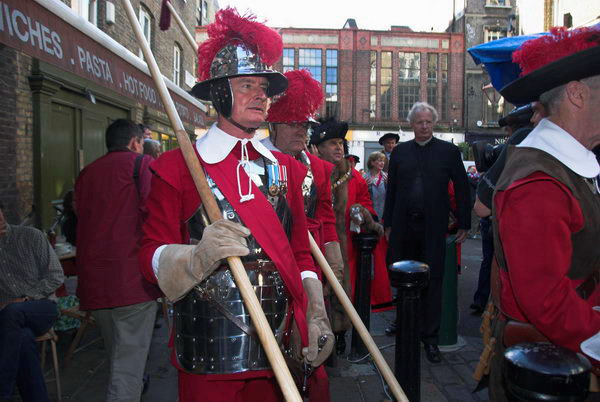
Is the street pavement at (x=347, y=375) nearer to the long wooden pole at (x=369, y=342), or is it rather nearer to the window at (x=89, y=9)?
the long wooden pole at (x=369, y=342)

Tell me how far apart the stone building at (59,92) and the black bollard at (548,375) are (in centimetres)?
308

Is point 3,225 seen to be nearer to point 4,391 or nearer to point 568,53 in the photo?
point 4,391

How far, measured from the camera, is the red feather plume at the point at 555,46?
1801 millimetres

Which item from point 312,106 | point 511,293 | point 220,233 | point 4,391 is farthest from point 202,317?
point 4,391

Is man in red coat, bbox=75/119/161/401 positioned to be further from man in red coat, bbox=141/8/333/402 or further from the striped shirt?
man in red coat, bbox=141/8/333/402

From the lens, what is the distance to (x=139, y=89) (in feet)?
15.7

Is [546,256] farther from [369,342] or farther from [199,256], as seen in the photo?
[199,256]

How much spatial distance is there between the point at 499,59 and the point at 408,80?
101ft

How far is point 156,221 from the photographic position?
1.94 metres

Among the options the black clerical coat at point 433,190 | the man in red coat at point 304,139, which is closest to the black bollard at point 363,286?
the black clerical coat at point 433,190

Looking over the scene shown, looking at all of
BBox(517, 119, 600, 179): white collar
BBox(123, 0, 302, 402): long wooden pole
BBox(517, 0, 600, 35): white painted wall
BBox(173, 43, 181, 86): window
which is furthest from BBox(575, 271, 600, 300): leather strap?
BBox(173, 43, 181, 86): window

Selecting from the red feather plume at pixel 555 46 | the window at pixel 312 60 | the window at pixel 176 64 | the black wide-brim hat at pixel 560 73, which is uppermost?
the window at pixel 312 60

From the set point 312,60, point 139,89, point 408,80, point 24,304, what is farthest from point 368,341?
point 408,80

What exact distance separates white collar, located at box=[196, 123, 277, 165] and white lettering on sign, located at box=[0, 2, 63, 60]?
5.59 feet
